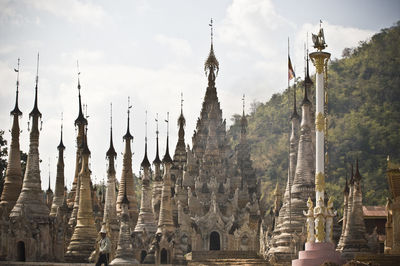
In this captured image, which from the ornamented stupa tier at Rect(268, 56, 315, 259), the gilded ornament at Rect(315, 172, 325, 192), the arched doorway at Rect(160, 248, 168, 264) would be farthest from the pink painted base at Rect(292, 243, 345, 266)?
the arched doorway at Rect(160, 248, 168, 264)

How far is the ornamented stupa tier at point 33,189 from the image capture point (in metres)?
45.2

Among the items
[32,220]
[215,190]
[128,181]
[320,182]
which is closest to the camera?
[320,182]

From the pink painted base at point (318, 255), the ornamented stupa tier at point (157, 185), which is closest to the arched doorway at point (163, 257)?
the ornamented stupa tier at point (157, 185)

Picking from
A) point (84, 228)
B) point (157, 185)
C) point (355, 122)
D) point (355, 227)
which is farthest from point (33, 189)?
point (355, 122)

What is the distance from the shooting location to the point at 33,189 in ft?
150

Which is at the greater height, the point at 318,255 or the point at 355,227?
the point at 355,227

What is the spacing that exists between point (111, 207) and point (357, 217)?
15679mm

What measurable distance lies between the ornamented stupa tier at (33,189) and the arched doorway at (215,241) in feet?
83.9

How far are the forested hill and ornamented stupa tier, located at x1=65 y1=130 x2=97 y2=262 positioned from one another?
156 feet

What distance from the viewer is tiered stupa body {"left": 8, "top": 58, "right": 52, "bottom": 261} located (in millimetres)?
44406

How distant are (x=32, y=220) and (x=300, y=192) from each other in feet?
53.1

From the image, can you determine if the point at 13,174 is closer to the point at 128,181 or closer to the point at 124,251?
the point at 124,251

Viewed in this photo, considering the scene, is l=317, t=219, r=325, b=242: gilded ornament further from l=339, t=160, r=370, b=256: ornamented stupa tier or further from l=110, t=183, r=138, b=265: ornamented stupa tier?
l=110, t=183, r=138, b=265: ornamented stupa tier

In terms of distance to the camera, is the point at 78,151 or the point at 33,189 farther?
the point at 78,151
